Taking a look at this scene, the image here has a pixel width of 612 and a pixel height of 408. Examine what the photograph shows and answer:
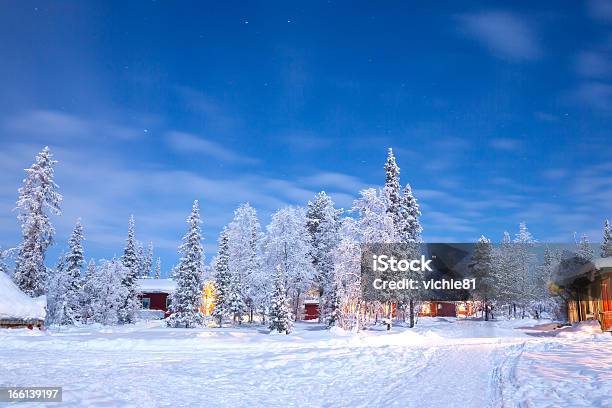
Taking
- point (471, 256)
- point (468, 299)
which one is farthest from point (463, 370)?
point (468, 299)

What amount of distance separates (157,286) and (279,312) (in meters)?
42.9

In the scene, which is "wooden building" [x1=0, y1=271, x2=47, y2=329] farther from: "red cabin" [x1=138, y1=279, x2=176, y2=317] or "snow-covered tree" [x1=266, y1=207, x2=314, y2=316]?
"red cabin" [x1=138, y1=279, x2=176, y2=317]

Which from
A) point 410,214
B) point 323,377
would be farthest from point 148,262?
point 323,377

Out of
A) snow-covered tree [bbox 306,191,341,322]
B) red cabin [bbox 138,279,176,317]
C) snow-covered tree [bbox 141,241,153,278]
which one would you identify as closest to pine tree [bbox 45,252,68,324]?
snow-covered tree [bbox 306,191,341,322]

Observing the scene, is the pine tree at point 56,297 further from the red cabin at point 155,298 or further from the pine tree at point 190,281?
the red cabin at point 155,298

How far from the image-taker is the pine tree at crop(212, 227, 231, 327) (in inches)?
2062

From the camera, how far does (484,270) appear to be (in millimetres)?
65562

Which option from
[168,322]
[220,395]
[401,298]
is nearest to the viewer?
[220,395]

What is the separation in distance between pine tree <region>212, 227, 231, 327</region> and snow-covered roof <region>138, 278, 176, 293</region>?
19.6m

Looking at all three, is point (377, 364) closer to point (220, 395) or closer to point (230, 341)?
point (220, 395)

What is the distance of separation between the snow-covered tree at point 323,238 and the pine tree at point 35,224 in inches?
974

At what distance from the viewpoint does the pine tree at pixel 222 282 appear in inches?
2062

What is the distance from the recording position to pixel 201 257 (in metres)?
52.2

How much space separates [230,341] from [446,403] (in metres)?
18.5
